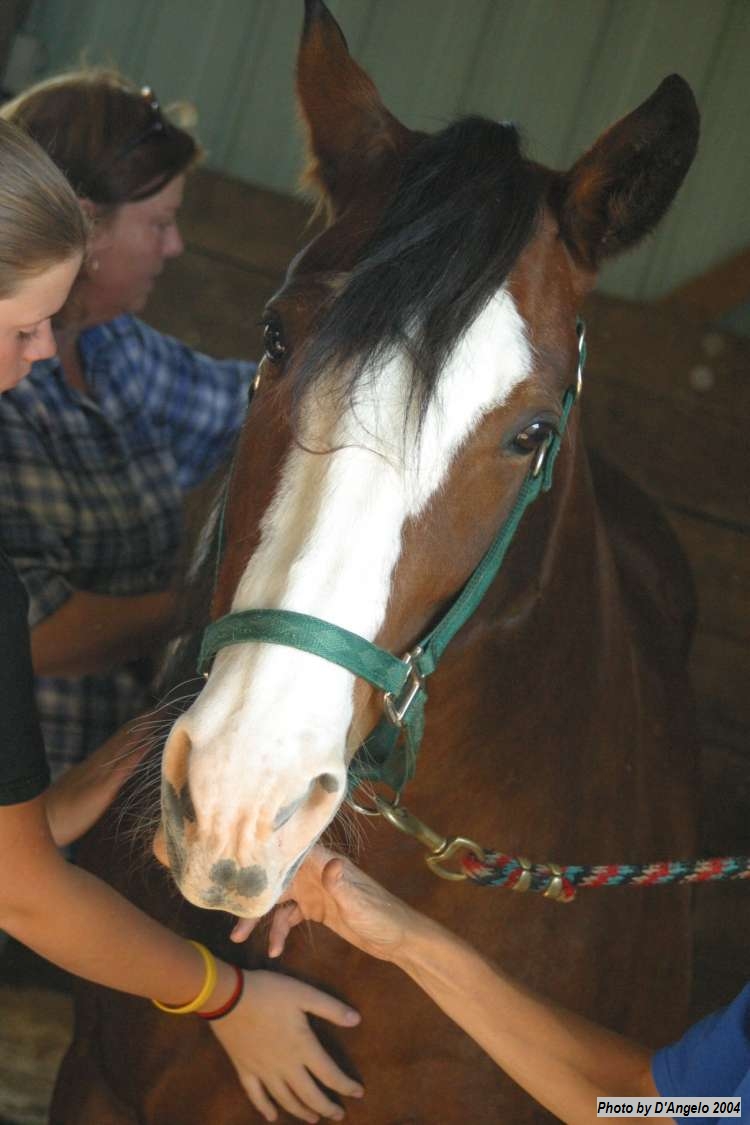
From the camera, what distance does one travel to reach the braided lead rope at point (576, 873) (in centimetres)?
147

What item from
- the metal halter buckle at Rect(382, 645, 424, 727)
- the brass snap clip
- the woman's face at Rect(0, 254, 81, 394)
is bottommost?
the brass snap clip

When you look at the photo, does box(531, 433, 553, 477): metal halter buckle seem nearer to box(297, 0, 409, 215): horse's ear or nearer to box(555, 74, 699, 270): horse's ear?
box(555, 74, 699, 270): horse's ear

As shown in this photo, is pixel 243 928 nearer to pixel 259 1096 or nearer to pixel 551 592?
pixel 259 1096

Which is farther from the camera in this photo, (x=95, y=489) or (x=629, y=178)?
(x=95, y=489)

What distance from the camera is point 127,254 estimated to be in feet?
7.47

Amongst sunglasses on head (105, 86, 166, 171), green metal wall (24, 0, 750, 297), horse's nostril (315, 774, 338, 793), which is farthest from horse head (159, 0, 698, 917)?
green metal wall (24, 0, 750, 297)

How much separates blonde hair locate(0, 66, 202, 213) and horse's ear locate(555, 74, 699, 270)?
1.05m

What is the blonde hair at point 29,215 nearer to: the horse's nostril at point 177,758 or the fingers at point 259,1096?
the horse's nostril at point 177,758

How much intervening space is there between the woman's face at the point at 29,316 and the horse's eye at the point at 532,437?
0.60 meters

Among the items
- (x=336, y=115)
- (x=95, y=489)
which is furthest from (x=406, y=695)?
(x=95, y=489)

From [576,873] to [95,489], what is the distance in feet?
4.34

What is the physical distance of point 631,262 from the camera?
142 inches

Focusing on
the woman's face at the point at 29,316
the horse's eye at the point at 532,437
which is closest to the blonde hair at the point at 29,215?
the woman's face at the point at 29,316

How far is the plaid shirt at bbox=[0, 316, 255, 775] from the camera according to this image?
7.37 feet
